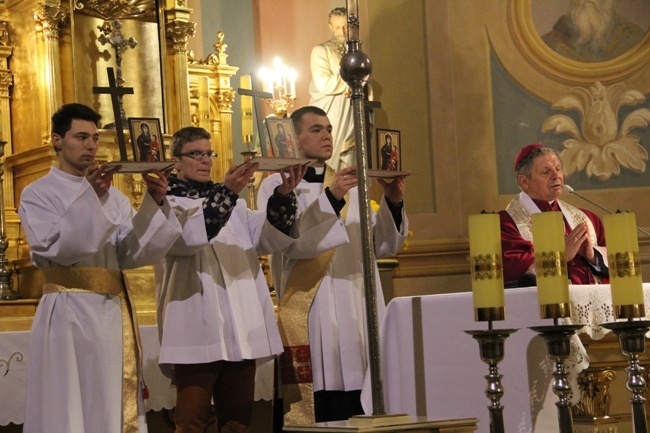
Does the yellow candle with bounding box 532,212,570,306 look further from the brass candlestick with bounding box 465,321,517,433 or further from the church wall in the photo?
the church wall

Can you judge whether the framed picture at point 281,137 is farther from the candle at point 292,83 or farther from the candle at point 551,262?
the candle at point 292,83

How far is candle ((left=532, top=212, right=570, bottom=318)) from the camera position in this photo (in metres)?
3.03

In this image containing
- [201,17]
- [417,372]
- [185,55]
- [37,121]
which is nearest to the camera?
[417,372]

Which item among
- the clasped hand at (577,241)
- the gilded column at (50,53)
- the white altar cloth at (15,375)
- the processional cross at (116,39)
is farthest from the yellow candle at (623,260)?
the processional cross at (116,39)

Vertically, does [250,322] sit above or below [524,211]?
below

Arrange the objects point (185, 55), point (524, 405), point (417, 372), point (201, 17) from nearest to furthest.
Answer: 1. point (524, 405)
2. point (417, 372)
3. point (185, 55)
4. point (201, 17)

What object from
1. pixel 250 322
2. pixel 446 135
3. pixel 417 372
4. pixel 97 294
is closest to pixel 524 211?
pixel 417 372

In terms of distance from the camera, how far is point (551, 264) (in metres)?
3.04

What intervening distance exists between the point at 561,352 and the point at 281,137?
220 centimetres

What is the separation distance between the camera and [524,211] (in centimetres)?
520

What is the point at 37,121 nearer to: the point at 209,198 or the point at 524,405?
the point at 209,198

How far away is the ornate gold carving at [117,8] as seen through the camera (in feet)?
24.9

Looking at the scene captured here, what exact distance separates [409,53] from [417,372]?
4.19m

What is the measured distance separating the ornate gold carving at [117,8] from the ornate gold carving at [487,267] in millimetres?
4952
